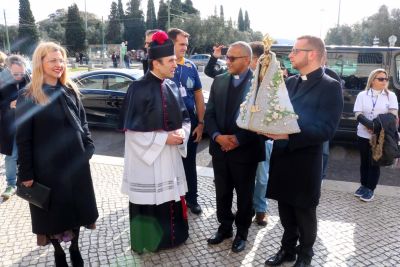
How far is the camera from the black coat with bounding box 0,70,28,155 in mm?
4543

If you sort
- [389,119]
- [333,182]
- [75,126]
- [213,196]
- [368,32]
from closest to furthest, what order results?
[75,126] < [389,119] < [213,196] < [333,182] < [368,32]

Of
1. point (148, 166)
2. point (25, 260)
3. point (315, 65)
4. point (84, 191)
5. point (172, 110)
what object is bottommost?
point (25, 260)

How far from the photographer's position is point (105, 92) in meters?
8.30

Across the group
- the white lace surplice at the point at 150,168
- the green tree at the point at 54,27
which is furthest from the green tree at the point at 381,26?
the white lace surplice at the point at 150,168

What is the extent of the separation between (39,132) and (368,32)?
50.6 meters

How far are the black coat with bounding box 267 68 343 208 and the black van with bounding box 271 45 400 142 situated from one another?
4199 millimetres

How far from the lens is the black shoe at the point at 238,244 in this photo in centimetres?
345

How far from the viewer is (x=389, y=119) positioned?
14.8ft

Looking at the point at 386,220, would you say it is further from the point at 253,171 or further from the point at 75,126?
the point at 75,126

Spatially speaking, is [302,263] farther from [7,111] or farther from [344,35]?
[344,35]

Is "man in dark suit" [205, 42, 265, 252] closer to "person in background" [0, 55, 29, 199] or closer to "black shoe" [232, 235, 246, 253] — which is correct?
"black shoe" [232, 235, 246, 253]

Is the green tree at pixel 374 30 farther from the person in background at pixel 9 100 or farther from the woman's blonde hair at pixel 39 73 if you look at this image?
the woman's blonde hair at pixel 39 73

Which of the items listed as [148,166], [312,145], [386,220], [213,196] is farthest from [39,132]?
[386,220]

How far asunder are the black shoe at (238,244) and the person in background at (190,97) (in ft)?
2.81
